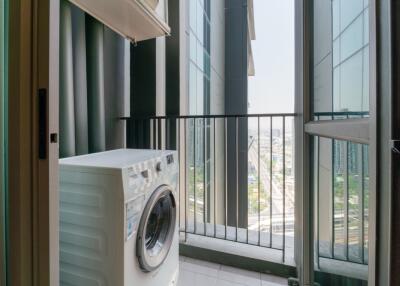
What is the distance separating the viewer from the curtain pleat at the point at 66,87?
151 centimetres

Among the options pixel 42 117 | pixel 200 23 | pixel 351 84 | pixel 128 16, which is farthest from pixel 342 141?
pixel 200 23

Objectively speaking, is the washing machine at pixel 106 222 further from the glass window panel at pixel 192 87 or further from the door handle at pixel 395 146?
the glass window panel at pixel 192 87

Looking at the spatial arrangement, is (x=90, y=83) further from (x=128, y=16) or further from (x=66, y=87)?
(x=128, y=16)

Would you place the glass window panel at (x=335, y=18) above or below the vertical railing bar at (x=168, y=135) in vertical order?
above

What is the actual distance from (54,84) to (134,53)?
1.91 meters

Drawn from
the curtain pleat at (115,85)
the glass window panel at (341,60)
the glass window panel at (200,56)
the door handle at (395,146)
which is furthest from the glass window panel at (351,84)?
the glass window panel at (200,56)

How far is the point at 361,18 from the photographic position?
0.74 m

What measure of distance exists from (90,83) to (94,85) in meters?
0.03

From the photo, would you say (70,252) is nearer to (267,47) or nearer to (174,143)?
(174,143)

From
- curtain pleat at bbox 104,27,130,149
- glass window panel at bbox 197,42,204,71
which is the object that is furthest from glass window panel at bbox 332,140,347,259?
glass window panel at bbox 197,42,204,71

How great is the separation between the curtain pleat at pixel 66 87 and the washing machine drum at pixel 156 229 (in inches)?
26.5

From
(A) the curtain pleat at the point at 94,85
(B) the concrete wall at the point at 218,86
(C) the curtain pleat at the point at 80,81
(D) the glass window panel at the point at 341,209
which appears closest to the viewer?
(D) the glass window panel at the point at 341,209

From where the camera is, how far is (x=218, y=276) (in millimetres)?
1856

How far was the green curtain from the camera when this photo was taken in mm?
1538
